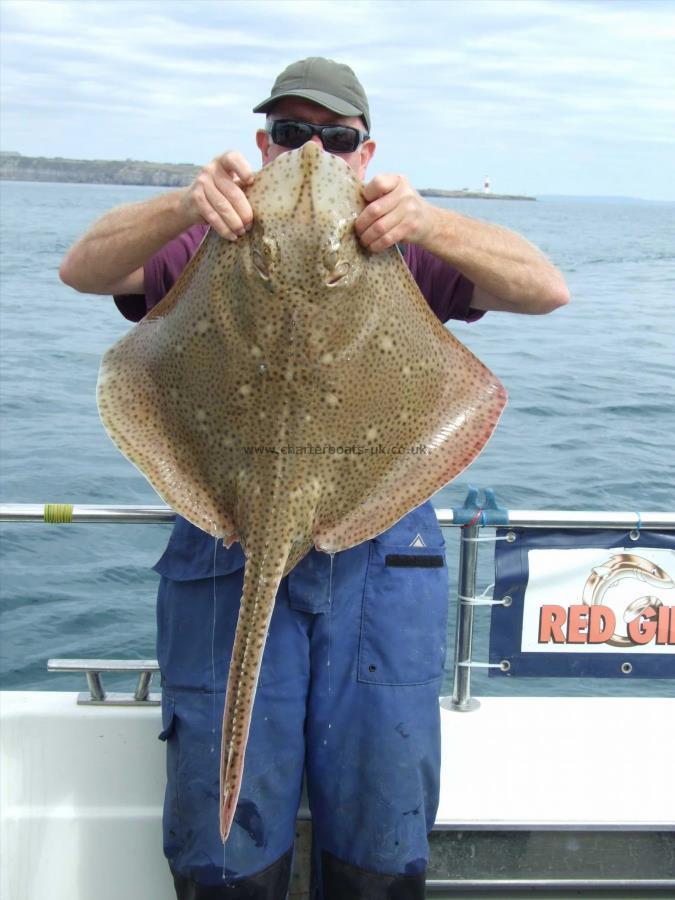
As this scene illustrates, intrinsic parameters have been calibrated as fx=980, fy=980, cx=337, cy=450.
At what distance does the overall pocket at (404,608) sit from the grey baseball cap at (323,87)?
118 cm

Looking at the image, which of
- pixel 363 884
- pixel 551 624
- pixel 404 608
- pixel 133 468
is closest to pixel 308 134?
pixel 404 608

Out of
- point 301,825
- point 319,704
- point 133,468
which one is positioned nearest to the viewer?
point 319,704

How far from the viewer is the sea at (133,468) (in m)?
7.45

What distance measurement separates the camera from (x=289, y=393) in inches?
96.3

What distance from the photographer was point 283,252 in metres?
2.40

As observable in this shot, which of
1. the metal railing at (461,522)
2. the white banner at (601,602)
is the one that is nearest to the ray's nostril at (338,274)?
the metal railing at (461,522)

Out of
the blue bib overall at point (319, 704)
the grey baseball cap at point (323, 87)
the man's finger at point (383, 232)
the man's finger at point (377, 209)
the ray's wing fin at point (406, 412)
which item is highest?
the grey baseball cap at point (323, 87)

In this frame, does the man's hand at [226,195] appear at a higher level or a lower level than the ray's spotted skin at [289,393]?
higher

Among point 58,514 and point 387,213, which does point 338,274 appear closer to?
point 387,213

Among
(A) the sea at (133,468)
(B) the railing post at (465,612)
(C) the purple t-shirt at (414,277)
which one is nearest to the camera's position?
(C) the purple t-shirt at (414,277)

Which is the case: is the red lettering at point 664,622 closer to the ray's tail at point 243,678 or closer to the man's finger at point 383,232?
the ray's tail at point 243,678

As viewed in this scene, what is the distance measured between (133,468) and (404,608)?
9.31 meters

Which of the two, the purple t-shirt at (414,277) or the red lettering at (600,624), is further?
the red lettering at (600,624)

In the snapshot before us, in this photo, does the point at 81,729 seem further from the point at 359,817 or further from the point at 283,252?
the point at 283,252
